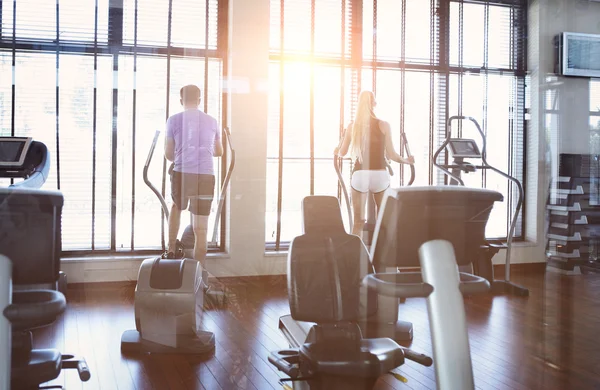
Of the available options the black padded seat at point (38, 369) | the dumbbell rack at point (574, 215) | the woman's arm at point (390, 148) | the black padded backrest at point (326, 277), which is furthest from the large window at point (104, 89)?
the dumbbell rack at point (574, 215)

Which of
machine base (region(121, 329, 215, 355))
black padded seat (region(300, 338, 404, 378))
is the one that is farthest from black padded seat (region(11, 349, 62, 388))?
black padded seat (region(300, 338, 404, 378))

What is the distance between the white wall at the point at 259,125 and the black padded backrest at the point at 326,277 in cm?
47

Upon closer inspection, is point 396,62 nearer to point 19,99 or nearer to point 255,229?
point 255,229

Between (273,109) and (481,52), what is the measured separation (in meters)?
1.28

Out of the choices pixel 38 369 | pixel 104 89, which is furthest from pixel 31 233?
pixel 104 89

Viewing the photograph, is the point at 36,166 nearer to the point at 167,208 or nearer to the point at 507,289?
the point at 167,208

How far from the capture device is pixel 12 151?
6.61 feet

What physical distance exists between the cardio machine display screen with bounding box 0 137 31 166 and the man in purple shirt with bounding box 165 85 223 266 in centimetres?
73

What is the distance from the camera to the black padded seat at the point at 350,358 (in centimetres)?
221

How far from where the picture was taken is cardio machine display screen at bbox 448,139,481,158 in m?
3.36

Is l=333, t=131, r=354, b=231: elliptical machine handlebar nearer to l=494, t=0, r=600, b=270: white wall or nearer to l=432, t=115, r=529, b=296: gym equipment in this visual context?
l=432, t=115, r=529, b=296: gym equipment

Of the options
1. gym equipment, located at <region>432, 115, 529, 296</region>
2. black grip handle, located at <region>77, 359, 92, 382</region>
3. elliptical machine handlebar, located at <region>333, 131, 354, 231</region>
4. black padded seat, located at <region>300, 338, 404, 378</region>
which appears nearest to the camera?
black grip handle, located at <region>77, 359, 92, 382</region>

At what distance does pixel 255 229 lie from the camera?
9.53 feet

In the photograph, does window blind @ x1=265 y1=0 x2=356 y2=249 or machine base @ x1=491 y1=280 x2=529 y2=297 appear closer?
window blind @ x1=265 y1=0 x2=356 y2=249
